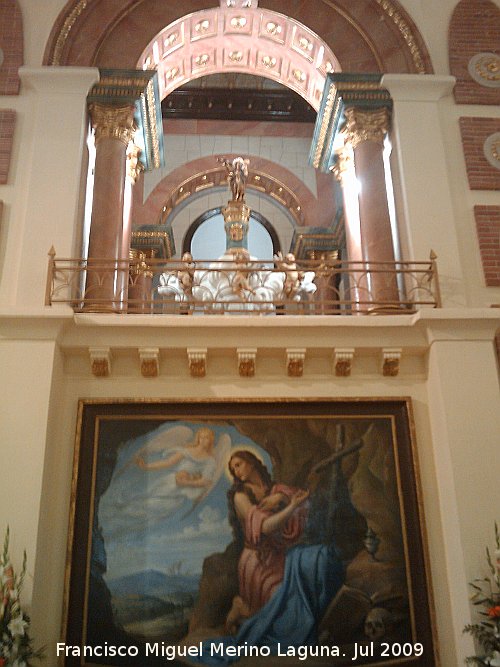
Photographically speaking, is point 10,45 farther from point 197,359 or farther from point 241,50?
point 197,359

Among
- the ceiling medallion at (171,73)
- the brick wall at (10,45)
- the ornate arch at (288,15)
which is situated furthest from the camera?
the ceiling medallion at (171,73)

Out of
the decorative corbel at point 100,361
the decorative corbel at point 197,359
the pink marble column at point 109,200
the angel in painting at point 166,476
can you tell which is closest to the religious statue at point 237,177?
the pink marble column at point 109,200

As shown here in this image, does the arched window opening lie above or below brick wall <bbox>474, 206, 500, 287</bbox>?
above

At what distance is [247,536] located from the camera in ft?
22.8

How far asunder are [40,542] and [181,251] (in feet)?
28.5

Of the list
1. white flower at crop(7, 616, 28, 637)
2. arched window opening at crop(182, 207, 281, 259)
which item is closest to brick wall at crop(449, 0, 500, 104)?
arched window opening at crop(182, 207, 281, 259)

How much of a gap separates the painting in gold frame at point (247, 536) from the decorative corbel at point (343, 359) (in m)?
0.33

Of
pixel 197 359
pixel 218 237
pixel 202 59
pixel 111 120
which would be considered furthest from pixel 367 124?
pixel 218 237

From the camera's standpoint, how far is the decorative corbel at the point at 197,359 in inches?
290

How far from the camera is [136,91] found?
9.46m

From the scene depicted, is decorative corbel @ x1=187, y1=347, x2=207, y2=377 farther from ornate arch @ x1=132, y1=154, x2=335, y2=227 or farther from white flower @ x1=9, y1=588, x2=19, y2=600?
ornate arch @ x1=132, y1=154, x2=335, y2=227

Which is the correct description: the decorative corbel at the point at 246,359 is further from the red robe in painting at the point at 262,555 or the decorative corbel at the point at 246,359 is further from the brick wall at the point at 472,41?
the brick wall at the point at 472,41

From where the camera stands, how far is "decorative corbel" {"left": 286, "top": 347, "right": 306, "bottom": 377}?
7.43 metres

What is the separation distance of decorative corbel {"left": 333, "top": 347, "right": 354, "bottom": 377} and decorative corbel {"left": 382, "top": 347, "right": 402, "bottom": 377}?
331 mm
